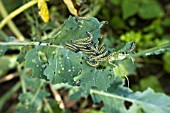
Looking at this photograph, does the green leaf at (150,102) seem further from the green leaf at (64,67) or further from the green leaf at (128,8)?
the green leaf at (128,8)

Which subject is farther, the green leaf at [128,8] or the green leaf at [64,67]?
the green leaf at [128,8]

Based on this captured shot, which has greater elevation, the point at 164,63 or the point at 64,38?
the point at 64,38

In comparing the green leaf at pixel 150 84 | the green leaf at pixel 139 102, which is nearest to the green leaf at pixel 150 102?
the green leaf at pixel 139 102

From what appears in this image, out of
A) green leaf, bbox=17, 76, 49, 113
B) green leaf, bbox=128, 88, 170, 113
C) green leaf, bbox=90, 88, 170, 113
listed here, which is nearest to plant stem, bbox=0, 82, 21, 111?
green leaf, bbox=17, 76, 49, 113

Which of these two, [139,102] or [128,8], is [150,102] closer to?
[139,102]

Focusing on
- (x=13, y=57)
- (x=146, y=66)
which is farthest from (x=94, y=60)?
(x=146, y=66)

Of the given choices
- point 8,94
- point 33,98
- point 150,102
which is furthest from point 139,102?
point 8,94

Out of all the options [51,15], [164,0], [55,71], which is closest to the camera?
[55,71]

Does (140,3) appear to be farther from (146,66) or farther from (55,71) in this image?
(55,71)
